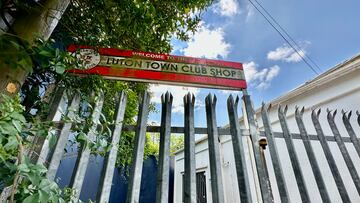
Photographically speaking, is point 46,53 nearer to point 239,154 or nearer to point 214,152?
point 214,152

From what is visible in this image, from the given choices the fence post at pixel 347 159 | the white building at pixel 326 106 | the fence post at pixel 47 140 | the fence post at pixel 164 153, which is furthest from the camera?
the white building at pixel 326 106

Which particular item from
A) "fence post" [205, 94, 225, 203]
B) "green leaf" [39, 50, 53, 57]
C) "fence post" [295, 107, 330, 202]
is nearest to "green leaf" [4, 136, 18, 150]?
"green leaf" [39, 50, 53, 57]

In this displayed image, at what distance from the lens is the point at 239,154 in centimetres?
144

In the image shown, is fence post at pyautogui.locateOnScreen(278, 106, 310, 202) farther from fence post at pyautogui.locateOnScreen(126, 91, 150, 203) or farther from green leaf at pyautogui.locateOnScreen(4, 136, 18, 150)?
green leaf at pyautogui.locateOnScreen(4, 136, 18, 150)

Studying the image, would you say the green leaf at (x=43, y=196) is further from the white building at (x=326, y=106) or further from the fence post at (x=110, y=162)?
the white building at (x=326, y=106)

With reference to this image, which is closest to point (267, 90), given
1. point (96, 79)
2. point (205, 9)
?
point (205, 9)

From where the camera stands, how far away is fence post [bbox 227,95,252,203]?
1.35 meters

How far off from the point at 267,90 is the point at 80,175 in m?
5.15

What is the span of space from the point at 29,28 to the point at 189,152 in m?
1.14

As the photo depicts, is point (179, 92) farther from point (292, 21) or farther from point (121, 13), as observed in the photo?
point (292, 21)

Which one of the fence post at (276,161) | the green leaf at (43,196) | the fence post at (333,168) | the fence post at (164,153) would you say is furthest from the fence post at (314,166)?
the green leaf at (43,196)

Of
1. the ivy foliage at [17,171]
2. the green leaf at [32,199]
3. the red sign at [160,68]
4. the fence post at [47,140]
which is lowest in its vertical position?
the green leaf at [32,199]

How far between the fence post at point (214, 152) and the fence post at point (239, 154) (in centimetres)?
13

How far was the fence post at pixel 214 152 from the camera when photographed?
1.34m
